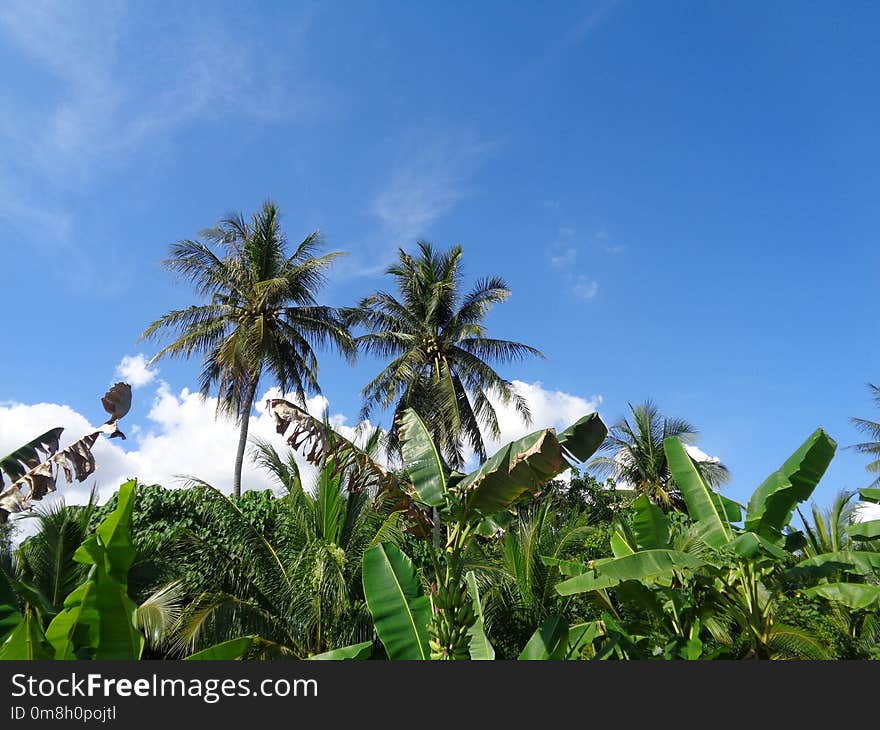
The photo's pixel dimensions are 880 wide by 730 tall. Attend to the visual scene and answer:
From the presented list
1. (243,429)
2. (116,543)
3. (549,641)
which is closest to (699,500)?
(549,641)

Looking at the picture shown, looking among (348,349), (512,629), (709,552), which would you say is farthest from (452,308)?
(709,552)

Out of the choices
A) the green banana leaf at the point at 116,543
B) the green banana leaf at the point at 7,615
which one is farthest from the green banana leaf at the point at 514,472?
the green banana leaf at the point at 7,615

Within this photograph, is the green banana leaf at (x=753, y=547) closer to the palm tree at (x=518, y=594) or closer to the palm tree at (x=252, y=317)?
the palm tree at (x=518, y=594)

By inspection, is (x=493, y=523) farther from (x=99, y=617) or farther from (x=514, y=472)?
(x=99, y=617)

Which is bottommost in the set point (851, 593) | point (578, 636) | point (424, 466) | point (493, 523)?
point (578, 636)

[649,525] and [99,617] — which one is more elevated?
[649,525]

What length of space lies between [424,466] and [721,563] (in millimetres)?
3673

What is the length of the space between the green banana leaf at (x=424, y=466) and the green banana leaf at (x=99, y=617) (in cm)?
251

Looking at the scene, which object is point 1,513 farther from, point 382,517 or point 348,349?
point 348,349

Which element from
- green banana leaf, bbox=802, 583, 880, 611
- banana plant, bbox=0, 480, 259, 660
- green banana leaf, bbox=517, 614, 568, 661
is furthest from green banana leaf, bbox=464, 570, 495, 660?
green banana leaf, bbox=802, 583, 880, 611

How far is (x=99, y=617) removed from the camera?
4375 millimetres

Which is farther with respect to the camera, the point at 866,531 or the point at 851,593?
the point at 866,531

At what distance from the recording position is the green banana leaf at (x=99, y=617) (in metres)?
4.35

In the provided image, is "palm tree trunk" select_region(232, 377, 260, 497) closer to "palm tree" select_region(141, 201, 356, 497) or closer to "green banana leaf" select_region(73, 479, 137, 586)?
"palm tree" select_region(141, 201, 356, 497)
